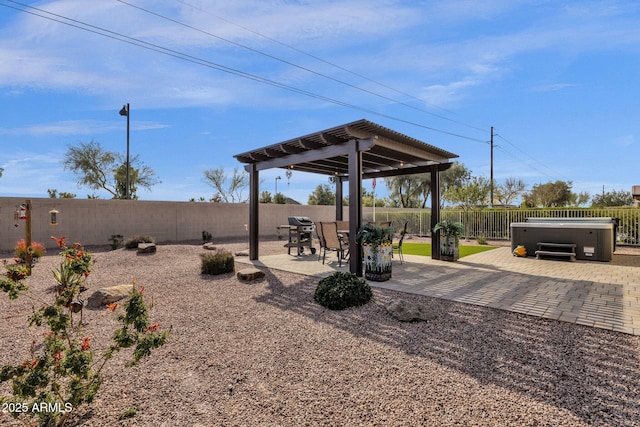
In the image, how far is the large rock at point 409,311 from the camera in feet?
11.2

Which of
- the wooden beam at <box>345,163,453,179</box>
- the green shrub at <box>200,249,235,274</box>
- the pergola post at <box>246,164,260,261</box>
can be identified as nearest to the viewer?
the green shrub at <box>200,249,235,274</box>

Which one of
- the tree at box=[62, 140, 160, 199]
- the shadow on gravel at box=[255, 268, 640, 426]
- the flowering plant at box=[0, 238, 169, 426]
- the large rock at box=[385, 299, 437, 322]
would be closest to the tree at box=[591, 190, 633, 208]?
the shadow on gravel at box=[255, 268, 640, 426]

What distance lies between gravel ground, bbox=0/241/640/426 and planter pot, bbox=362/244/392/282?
3.99 feet

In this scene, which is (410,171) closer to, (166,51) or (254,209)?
(254,209)

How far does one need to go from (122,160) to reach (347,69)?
19.9 meters

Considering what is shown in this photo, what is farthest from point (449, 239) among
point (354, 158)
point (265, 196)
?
point (265, 196)

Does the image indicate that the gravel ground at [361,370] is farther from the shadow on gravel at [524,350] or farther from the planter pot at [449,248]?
the planter pot at [449,248]

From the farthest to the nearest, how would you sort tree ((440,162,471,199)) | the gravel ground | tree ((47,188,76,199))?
tree ((440,162,471,199)) → tree ((47,188,76,199)) → the gravel ground

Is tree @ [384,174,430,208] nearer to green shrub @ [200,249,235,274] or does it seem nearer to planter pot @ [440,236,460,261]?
planter pot @ [440,236,460,261]

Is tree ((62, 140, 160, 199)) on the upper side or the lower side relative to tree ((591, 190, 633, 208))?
upper

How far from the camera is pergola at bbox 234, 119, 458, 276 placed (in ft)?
18.0

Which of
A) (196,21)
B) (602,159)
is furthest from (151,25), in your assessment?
(602,159)

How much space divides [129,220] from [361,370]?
12.5m

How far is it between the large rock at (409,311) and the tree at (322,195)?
29660 millimetres
